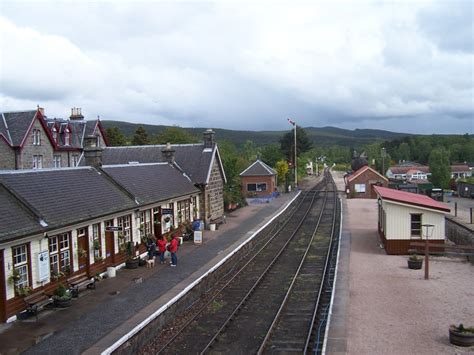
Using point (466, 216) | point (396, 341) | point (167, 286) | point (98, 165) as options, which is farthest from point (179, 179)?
point (466, 216)

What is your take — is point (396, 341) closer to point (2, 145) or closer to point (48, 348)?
point (48, 348)

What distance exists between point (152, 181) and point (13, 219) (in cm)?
1258

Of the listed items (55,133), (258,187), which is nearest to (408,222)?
(55,133)

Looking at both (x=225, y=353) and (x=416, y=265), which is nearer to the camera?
(x=225, y=353)

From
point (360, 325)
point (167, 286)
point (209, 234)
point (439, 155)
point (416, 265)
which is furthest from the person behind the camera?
point (439, 155)

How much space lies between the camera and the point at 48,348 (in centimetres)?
1202

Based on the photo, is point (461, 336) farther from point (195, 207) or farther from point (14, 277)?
point (195, 207)

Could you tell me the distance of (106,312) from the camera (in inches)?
584

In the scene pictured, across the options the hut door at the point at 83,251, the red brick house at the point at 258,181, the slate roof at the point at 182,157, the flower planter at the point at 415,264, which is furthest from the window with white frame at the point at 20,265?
the red brick house at the point at 258,181

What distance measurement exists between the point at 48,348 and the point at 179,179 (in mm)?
19730

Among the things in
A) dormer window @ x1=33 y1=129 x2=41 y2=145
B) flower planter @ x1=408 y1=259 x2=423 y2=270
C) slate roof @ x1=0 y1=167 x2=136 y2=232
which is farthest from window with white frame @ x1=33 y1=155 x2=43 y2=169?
flower planter @ x1=408 y1=259 x2=423 y2=270

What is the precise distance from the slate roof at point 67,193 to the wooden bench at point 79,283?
1.99 m

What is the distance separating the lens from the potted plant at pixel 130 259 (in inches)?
821

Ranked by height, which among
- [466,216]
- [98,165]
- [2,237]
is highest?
[98,165]
